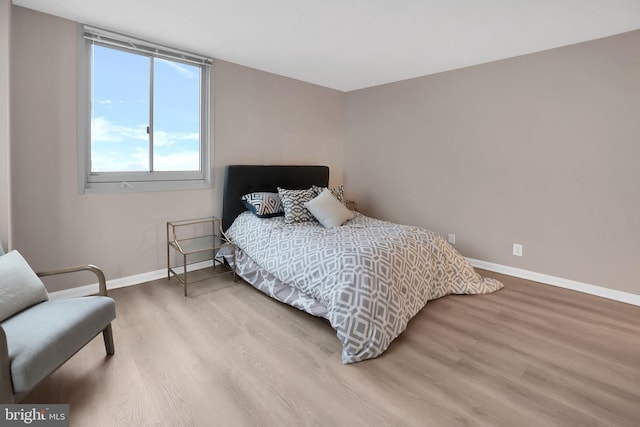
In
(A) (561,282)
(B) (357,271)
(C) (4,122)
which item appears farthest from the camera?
(A) (561,282)

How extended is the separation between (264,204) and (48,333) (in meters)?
2.23

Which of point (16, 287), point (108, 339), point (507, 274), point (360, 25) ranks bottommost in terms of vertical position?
point (108, 339)

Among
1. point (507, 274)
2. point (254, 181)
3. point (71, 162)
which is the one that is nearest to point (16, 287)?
point (71, 162)

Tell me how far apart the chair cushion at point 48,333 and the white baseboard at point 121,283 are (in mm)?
1191

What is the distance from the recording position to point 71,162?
2814mm

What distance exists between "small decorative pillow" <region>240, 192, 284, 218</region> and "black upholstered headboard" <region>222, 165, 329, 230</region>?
0.13 m

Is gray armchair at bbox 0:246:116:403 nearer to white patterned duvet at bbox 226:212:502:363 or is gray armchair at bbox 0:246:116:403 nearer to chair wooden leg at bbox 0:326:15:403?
chair wooden leg at bbox 0:326:15:403

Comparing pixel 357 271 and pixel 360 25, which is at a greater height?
pixel 360 25

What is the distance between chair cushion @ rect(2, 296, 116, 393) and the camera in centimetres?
141

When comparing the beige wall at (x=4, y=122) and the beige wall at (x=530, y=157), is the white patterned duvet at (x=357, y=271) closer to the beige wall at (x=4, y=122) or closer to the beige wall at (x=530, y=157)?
the beige wall at (x=530, y=157)

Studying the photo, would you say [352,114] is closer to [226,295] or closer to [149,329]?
[226,295]

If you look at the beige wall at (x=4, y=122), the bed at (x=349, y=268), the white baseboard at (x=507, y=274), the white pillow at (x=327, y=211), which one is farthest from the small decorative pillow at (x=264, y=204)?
the beige wall at (x=4, y=122)

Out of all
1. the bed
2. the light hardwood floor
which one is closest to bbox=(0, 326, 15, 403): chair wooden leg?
the light hardwood floor

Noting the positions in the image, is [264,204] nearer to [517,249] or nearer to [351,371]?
[351,371]
